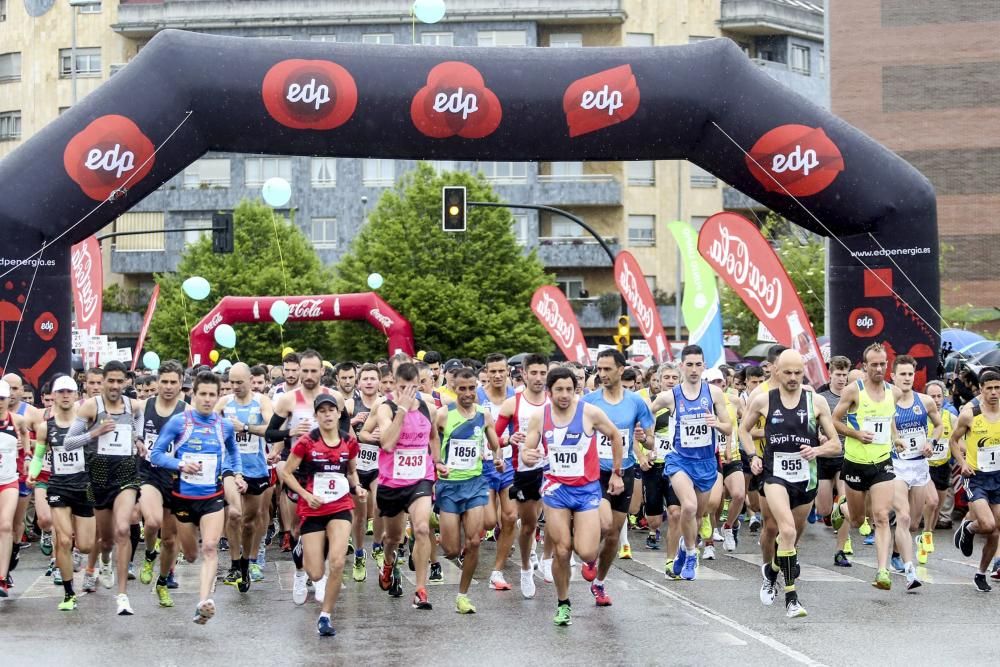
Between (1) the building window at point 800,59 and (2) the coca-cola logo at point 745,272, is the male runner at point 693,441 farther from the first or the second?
(1) the building window at point 800,59

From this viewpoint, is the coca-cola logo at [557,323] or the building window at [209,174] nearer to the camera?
the coca-cola logo at [557,323]

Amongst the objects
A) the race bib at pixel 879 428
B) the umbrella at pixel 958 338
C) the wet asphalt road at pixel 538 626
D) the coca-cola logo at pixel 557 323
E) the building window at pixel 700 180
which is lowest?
the wet asphalt road at pixel 538 626

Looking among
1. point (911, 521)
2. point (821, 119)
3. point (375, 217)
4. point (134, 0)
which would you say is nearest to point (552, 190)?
point (375, 217)

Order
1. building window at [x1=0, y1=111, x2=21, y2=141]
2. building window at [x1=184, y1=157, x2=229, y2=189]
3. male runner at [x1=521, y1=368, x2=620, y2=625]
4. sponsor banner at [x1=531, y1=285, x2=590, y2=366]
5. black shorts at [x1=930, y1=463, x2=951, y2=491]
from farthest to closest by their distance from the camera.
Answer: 1. building window at [x1=0, y1=111, x2=21, y2=141]
2. building window at [x1=184, y1=157, x2=229, y2=189]
3. sponsor banner at [x1=531, y1=285, x2=590, y2=366]
4. black shorts at [x1=930, y1=463, x2=951, y2=491]
5. male runner at [x1=521, y1=368, x2=620, y2=625]

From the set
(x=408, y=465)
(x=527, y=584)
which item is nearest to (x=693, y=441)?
(x=527, y=584)

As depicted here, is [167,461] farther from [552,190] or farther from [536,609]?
[552,190]

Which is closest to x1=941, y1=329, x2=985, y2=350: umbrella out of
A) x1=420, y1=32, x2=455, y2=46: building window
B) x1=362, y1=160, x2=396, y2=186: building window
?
x1=420, y1=32, x2=455, y2=46: building window

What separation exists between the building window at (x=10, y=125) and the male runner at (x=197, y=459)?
209 feet

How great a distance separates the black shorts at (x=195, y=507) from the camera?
1202 centimetres

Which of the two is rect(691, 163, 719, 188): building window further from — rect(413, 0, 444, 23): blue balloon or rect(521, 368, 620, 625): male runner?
rect(521, 368, 620, 625): male runner

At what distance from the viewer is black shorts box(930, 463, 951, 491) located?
16.5 m

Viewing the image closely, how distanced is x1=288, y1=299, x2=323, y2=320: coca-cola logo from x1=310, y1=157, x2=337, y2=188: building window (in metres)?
29.2

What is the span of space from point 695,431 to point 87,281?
38.0 ft

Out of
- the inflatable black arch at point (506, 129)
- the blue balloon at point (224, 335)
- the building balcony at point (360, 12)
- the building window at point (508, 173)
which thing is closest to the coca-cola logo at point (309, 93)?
the inflatable black arch at point (506, 129)
